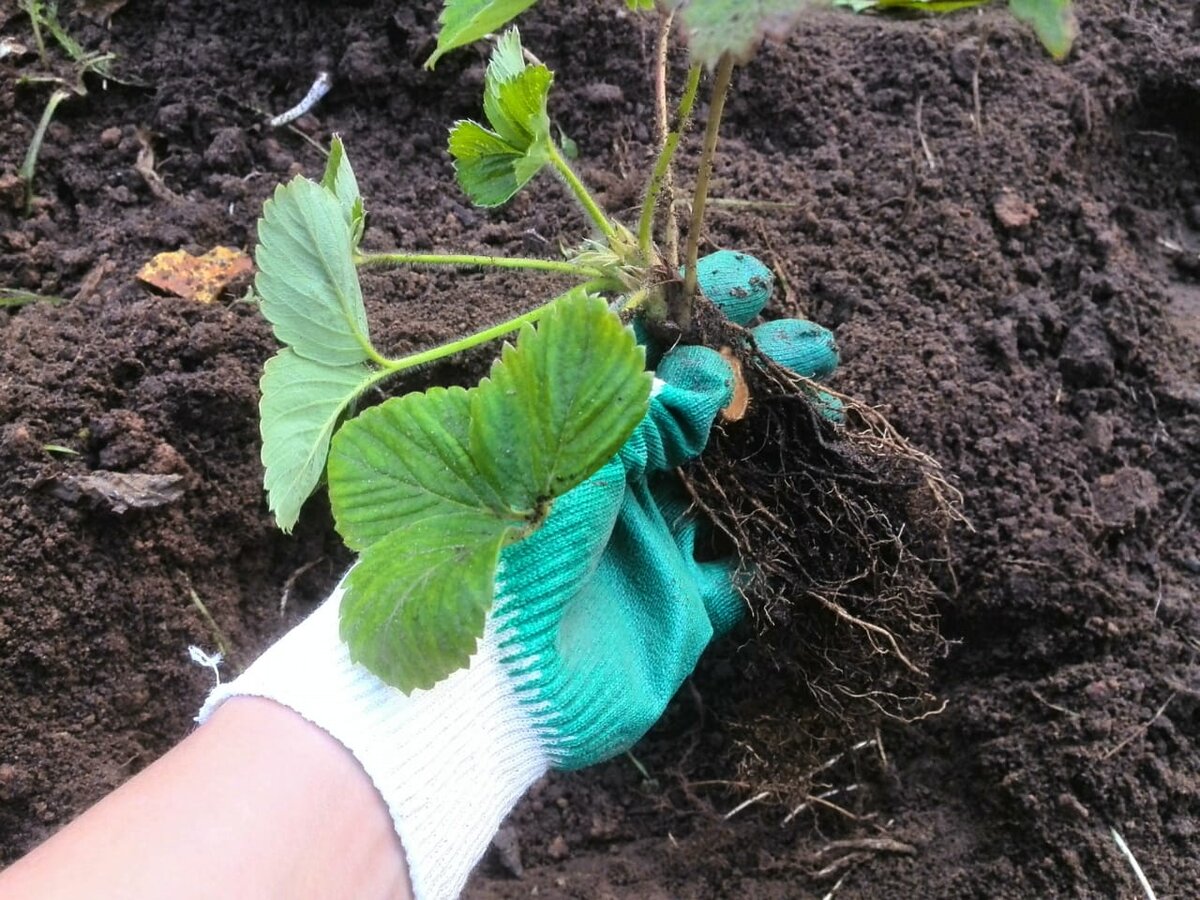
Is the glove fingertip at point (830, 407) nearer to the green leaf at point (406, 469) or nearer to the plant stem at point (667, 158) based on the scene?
the plant stem at point (667, 158)

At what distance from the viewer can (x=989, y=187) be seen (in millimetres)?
1756

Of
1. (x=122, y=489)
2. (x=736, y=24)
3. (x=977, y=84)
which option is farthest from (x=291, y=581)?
(x=977, y=84)

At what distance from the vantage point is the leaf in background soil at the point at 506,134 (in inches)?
43.7

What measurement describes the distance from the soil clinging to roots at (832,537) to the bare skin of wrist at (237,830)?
639mm

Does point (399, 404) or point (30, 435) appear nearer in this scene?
point (399, 404)

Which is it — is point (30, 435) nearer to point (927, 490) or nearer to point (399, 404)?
point (399, 404)

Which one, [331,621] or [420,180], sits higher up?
[420,180]

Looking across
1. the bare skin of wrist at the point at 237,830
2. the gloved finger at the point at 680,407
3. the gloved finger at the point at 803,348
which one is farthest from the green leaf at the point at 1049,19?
the bare skin of wrist at the point at 237,830

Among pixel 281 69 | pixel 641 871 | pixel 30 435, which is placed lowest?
pixel 641 871

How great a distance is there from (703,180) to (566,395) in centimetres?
42

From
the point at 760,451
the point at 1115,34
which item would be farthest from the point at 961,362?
the point at 1115,34

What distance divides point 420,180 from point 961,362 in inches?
39.8

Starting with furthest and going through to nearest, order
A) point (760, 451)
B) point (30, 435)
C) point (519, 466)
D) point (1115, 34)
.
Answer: point (1115, 34) → point (760, 451) → point (30, 435) → point (519, 466)

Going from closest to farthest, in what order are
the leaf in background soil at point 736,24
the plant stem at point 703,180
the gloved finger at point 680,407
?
the leaf in background soil at point 736,24, the plant stem at point 703,180, the gloved finger at point 680,407
